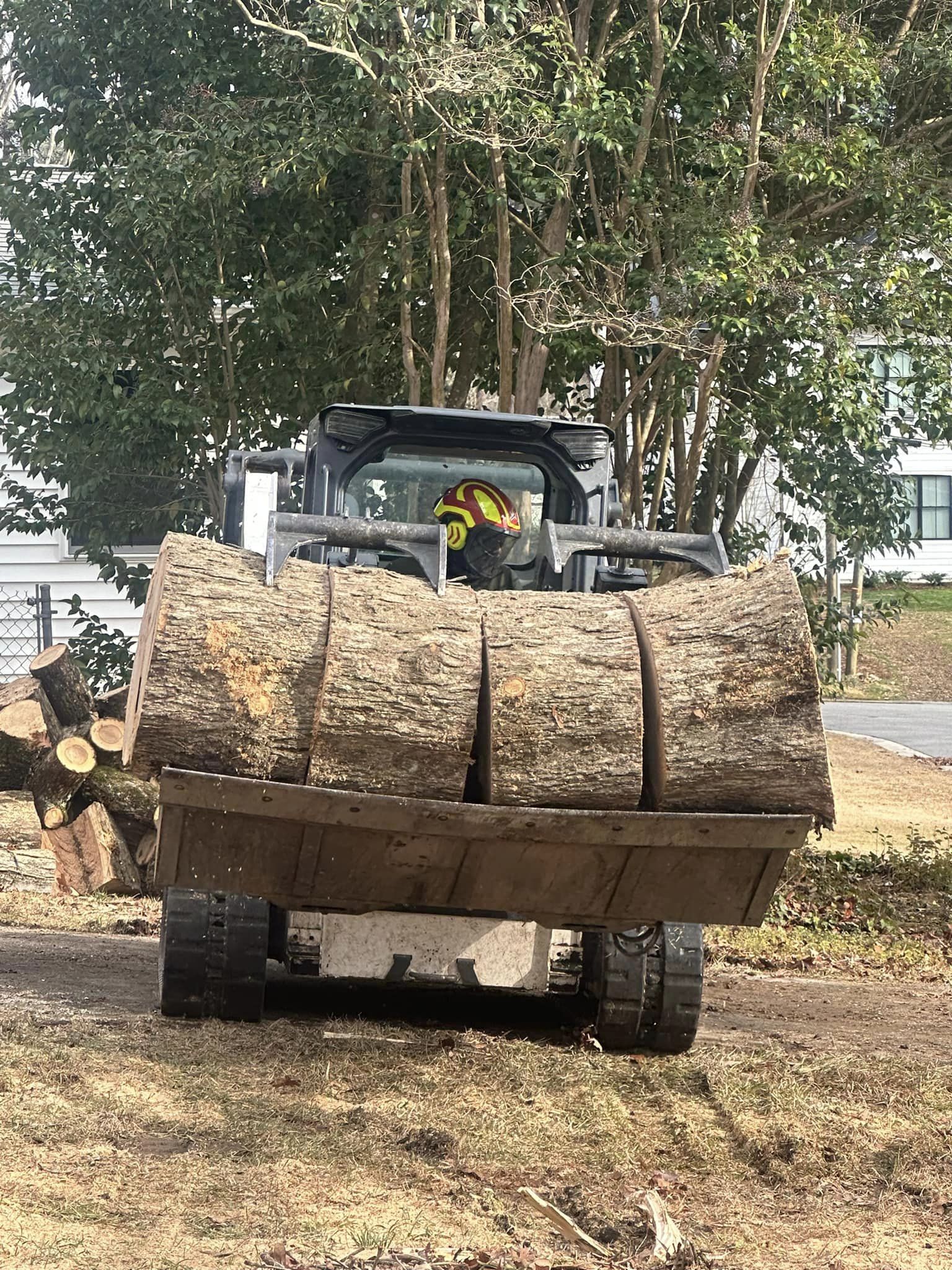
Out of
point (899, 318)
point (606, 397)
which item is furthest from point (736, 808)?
point (606, 397)

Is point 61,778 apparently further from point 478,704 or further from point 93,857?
point 478,704

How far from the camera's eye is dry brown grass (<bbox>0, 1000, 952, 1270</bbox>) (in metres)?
4.06

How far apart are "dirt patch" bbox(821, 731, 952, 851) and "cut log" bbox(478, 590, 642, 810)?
6.25 meters

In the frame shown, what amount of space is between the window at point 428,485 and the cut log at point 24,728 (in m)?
3.86

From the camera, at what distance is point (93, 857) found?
9.95 metres

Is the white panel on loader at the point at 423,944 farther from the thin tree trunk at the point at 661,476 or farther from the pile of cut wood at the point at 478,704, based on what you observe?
the thin tree trunk at the point at 661,476

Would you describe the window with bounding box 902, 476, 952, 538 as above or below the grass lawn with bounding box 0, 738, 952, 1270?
above

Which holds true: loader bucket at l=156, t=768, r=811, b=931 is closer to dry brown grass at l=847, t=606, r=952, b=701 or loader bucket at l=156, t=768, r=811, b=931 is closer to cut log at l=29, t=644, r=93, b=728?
cut log at l=29, t=644, r=93, b=728

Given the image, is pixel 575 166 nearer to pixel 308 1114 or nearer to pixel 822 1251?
pixel 308 1114

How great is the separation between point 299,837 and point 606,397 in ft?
23.1

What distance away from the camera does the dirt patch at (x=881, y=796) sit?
12.7 meters

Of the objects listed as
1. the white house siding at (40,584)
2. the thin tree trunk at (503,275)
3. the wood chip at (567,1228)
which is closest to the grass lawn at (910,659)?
the white house siding at (40,584)

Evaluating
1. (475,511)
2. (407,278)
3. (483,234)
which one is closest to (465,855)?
(475,511)

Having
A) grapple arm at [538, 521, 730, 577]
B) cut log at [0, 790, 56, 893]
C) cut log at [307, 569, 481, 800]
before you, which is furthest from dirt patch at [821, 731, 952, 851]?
cut log at [307, 569, 481, 800]
